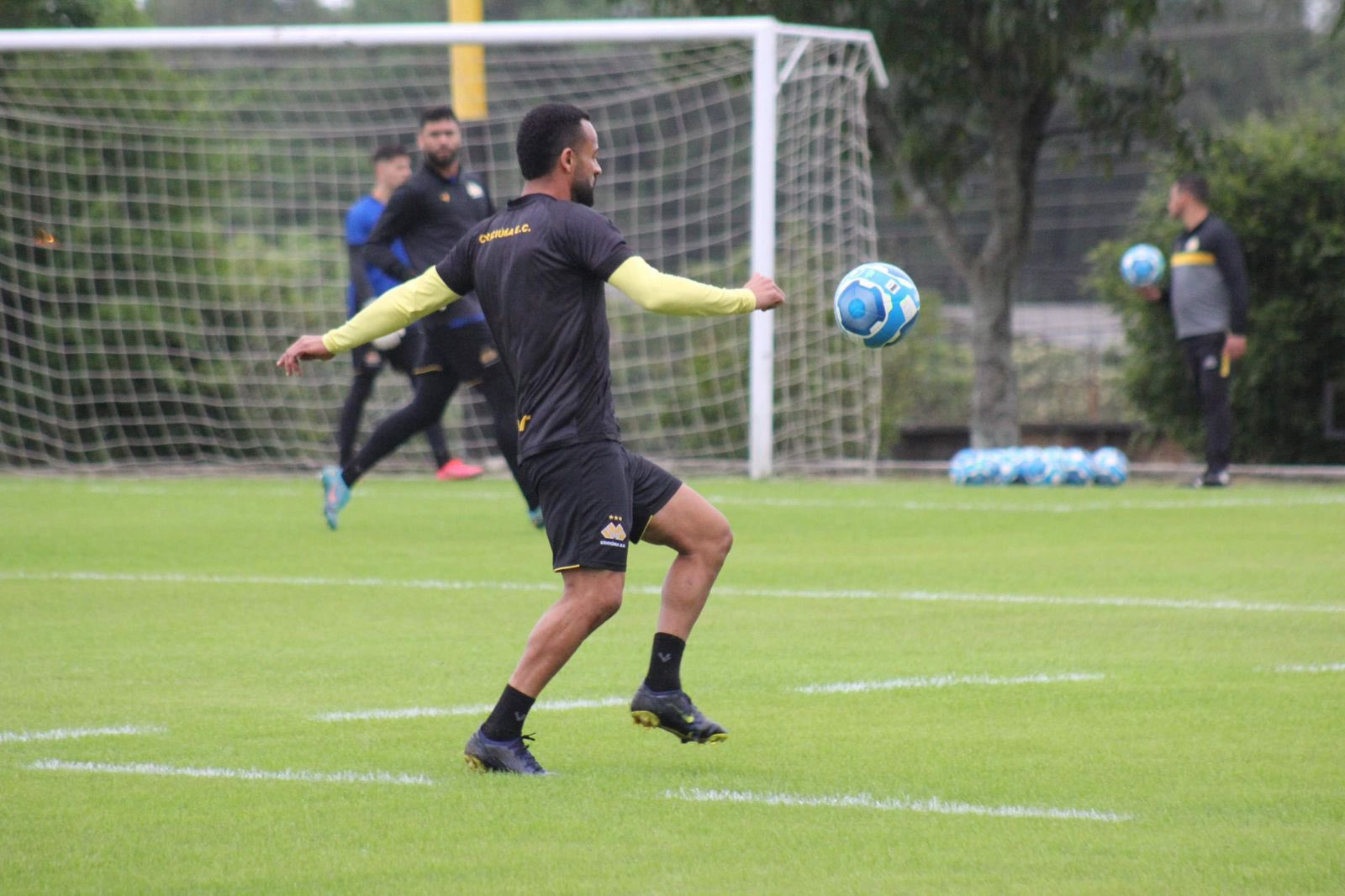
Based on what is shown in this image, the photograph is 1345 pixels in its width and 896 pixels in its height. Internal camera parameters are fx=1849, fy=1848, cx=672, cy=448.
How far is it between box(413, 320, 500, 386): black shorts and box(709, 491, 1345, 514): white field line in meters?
3.02

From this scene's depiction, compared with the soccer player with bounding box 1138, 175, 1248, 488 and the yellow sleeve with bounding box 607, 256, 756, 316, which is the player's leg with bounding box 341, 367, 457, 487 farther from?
the soccer player with bounding box 1138, 175, 1248, 488

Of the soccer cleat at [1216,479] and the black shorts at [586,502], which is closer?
the black shorts at [586,502]

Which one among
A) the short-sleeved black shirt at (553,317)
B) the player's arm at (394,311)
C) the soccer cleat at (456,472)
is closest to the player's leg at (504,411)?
the soccer cleat at (456,472)

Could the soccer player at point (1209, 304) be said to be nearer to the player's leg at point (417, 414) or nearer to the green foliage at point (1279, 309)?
the green foliage at point (1279, 309)

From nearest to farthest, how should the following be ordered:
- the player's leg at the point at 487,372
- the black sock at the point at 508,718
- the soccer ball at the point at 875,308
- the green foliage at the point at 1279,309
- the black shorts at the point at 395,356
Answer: the black sock at the point at 508,718, the soccer ball at the point at 875,308, the player's leg at the point at 487,372, the black shorts at the point at 395,356, the green foliage at the point at 1279,309

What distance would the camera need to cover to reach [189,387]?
59.4ft

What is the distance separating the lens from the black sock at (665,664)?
521 centimetres

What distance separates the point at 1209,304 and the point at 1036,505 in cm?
267

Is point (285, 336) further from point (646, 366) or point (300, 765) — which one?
point (300, 765)

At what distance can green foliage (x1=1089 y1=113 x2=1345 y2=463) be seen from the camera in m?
16.5

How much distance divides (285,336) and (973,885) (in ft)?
51.2

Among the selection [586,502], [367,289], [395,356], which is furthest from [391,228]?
[586,502]

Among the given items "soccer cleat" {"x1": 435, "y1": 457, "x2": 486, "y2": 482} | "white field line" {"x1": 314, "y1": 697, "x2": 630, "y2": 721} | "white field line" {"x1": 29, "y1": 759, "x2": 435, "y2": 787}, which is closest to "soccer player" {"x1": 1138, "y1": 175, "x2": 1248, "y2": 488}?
"soccer cleat" {"x1": 435, "y1": 457, "x2": 486, "y2": 482}

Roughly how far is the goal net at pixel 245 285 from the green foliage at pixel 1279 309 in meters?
2.75
